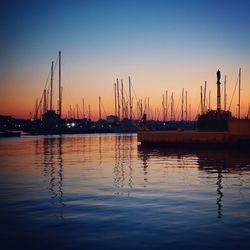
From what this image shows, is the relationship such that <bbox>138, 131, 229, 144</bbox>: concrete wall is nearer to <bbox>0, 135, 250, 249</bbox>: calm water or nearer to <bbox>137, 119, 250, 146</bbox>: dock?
<bbox>137, 119, 250, 146</bbox>: dock

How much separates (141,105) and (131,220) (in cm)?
11788

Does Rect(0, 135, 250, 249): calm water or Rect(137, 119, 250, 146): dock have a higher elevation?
Rect(137, 119, 250, 146): dock

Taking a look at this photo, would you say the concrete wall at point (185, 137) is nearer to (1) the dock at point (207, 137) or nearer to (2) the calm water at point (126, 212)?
(1) the dock at point (207, 137)

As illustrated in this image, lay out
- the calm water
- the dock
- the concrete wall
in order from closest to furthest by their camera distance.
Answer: the calm water
the dock
the concrete wall

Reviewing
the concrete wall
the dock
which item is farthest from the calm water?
the concrete wall

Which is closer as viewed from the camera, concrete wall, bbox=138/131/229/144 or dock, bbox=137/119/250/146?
dock, bbox=137/119/250/146

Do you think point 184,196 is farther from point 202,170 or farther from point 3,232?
point 202,170

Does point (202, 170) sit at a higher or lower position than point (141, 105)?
lower

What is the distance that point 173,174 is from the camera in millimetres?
22672

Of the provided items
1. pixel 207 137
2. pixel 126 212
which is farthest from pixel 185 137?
pixel 126 212

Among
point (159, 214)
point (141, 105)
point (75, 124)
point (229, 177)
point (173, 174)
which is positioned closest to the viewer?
point (159, 214)

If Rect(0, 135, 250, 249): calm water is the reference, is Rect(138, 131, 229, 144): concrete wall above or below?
above

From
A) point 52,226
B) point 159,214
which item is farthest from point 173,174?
point 52,226

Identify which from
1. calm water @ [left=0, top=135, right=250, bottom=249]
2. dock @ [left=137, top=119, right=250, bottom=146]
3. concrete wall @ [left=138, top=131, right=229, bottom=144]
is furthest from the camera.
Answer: concrete wall @ [left=138, top=131, right=229, bottom=144]
